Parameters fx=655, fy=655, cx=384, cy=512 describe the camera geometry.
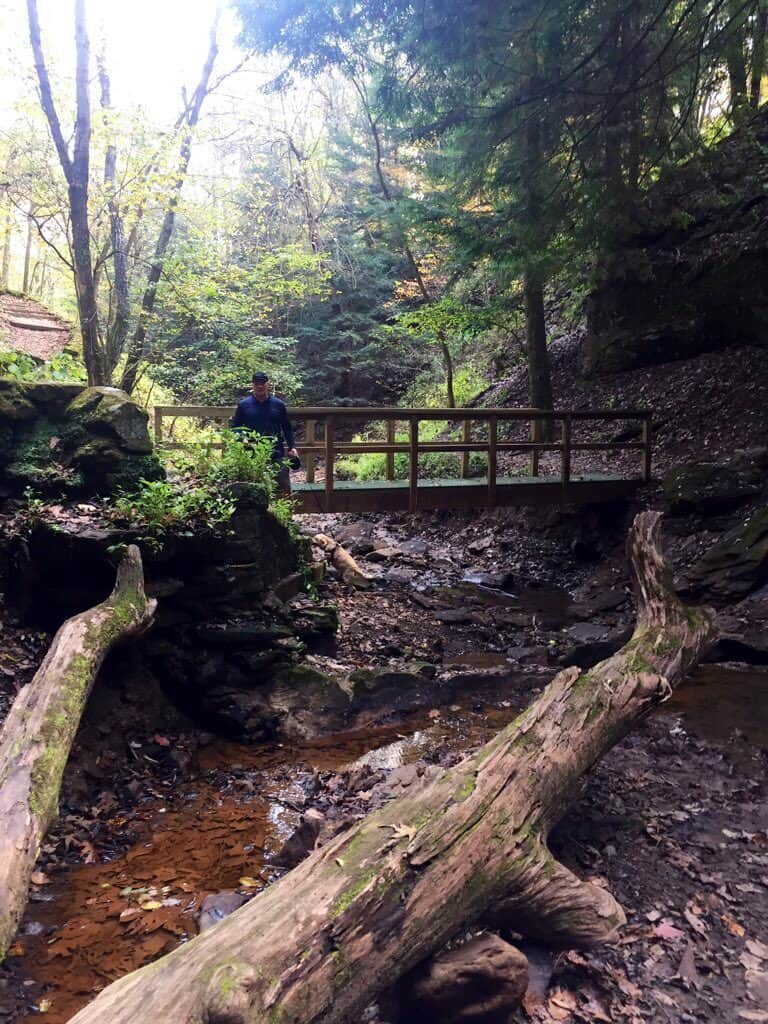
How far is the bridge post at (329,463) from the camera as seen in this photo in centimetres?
859

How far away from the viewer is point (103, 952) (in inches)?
120

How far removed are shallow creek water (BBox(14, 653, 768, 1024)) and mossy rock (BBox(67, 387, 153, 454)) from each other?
2.86 m

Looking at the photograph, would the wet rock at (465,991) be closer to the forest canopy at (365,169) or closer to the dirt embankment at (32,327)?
the forest canopy at (365,169)

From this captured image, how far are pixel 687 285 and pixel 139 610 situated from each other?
40.7 feet

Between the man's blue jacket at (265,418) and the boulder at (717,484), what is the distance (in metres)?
5.91

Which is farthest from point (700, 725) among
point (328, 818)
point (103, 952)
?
point (103, 952)

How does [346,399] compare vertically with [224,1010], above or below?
above

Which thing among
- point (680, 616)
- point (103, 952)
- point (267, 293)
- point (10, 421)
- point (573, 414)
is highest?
point (267, 293)

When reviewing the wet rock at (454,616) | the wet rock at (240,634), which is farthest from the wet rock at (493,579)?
the wet rock at (240,634)

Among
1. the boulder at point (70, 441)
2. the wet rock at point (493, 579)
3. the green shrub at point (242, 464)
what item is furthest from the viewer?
the wet rock at point (493, 579)

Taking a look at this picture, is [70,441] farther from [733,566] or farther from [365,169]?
[365,169]

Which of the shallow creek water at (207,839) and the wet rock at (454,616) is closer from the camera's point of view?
the shallow creek water at (207,839)

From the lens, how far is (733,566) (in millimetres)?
8141

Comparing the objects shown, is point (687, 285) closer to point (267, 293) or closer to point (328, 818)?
point (267, 293)
